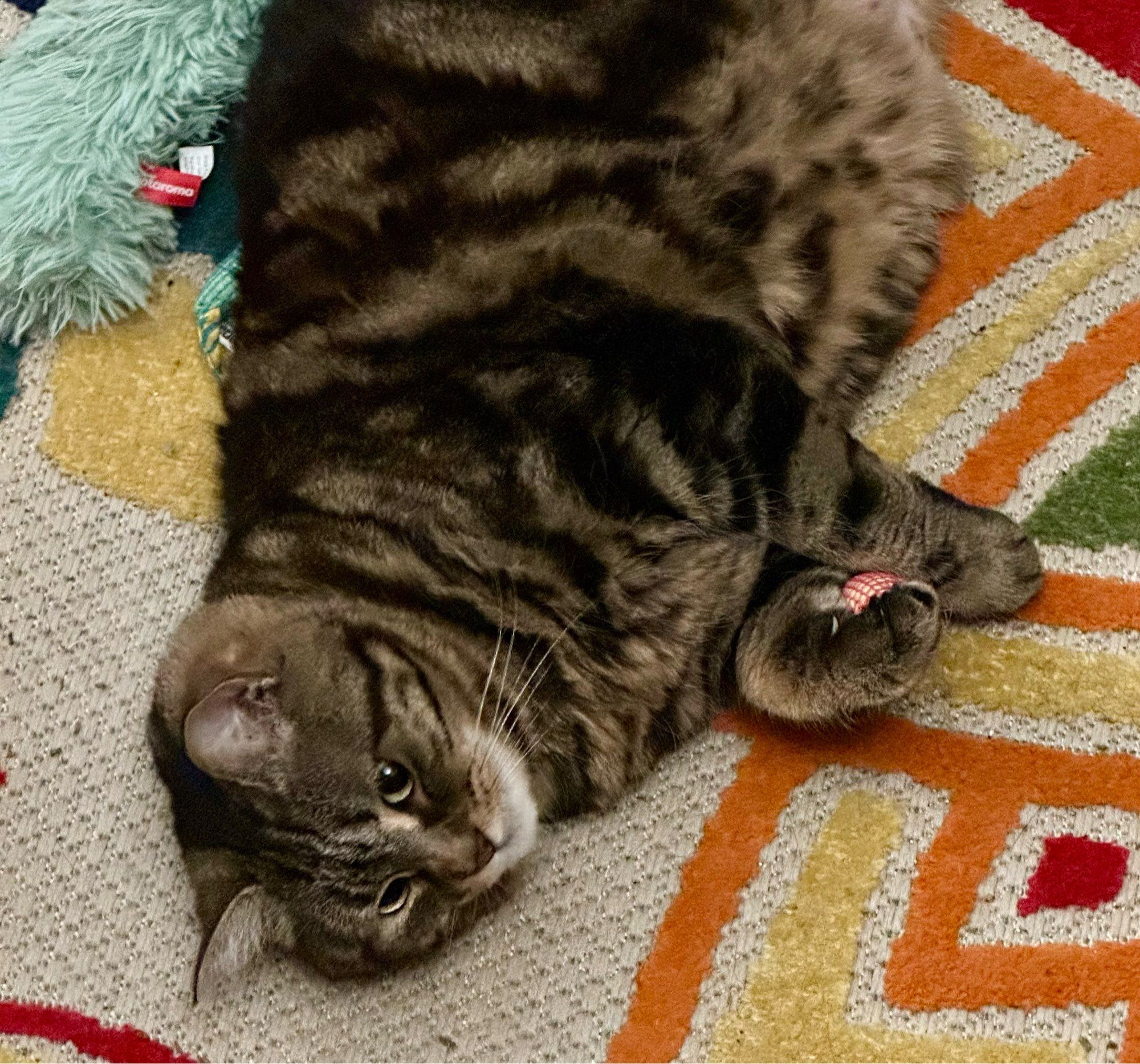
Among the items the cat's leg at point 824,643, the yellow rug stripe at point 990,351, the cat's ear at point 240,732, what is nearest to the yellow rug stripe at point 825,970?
the cat's leg at point 824,643

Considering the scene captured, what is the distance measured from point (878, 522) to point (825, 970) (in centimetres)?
56

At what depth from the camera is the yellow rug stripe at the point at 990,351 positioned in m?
1.58

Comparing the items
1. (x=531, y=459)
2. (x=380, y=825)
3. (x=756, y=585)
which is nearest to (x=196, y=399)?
(x=531, y=459)

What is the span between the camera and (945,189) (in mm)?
1643

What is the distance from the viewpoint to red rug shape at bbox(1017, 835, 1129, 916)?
1.37m

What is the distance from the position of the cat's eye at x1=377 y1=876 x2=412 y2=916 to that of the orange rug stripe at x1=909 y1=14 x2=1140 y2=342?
3.30 feet

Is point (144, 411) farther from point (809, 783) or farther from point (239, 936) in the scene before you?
point (809, 783)

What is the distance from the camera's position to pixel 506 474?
4.33 feet

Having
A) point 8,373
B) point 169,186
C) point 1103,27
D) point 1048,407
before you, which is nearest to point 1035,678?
point 1048,407

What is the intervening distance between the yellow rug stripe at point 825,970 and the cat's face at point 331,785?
1.15 ft

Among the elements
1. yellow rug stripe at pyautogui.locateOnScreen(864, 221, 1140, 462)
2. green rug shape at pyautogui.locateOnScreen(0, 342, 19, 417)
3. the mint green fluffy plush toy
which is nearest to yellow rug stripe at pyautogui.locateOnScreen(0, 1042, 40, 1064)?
green rug shape at pyautogui.locateOnScreen(0, 342, 19, 417)

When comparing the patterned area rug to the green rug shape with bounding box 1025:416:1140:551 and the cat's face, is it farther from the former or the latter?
the cat's face

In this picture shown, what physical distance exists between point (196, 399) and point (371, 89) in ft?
1.80

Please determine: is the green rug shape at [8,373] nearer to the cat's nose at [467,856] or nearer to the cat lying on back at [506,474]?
the cat lying on back at [506,474]
